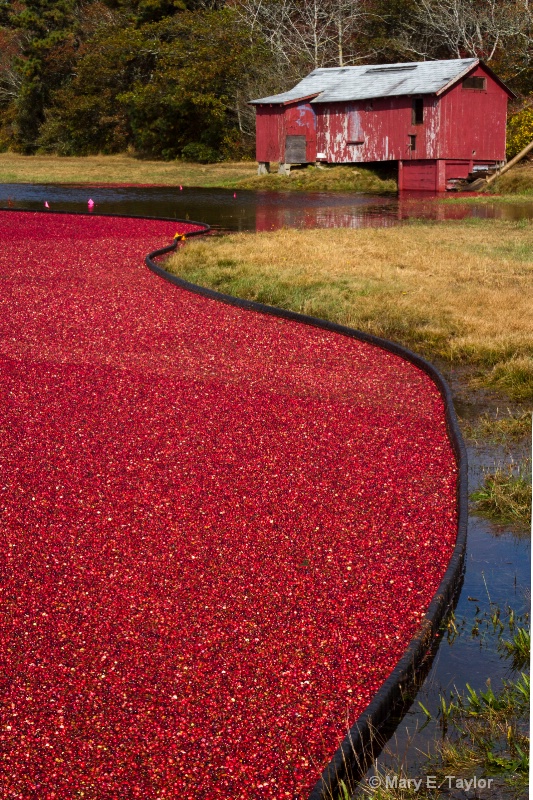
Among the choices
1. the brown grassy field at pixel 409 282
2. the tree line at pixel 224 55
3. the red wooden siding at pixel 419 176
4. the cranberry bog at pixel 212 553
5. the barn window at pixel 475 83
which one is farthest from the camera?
the tree line at pixel 224 55

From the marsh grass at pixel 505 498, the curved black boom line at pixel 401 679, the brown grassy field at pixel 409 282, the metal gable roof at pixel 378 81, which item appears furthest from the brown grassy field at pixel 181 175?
the curved black boom line at pixel 401 679

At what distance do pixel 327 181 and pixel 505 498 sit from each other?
2961 centimetres

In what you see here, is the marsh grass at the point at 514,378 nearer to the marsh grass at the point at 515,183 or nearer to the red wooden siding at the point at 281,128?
the marsh grass at the point at 515,183

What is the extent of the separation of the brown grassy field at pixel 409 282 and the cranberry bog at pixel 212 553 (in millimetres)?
746

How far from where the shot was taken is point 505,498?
6.11 meters

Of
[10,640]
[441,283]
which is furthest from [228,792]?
[441,283]

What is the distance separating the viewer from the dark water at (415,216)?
14.2 ft

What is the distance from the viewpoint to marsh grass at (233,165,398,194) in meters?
33.8

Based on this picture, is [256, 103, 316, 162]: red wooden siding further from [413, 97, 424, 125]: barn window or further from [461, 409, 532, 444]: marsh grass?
[461, 409, 532, 444]: marsh grass

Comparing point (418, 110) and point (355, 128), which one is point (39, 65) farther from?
point (418, 110)

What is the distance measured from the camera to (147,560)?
523cm

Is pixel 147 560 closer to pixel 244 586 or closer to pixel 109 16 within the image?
pixel 244 586

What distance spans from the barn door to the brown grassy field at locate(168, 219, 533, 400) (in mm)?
18791

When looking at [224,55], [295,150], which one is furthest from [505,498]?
[224,55]
